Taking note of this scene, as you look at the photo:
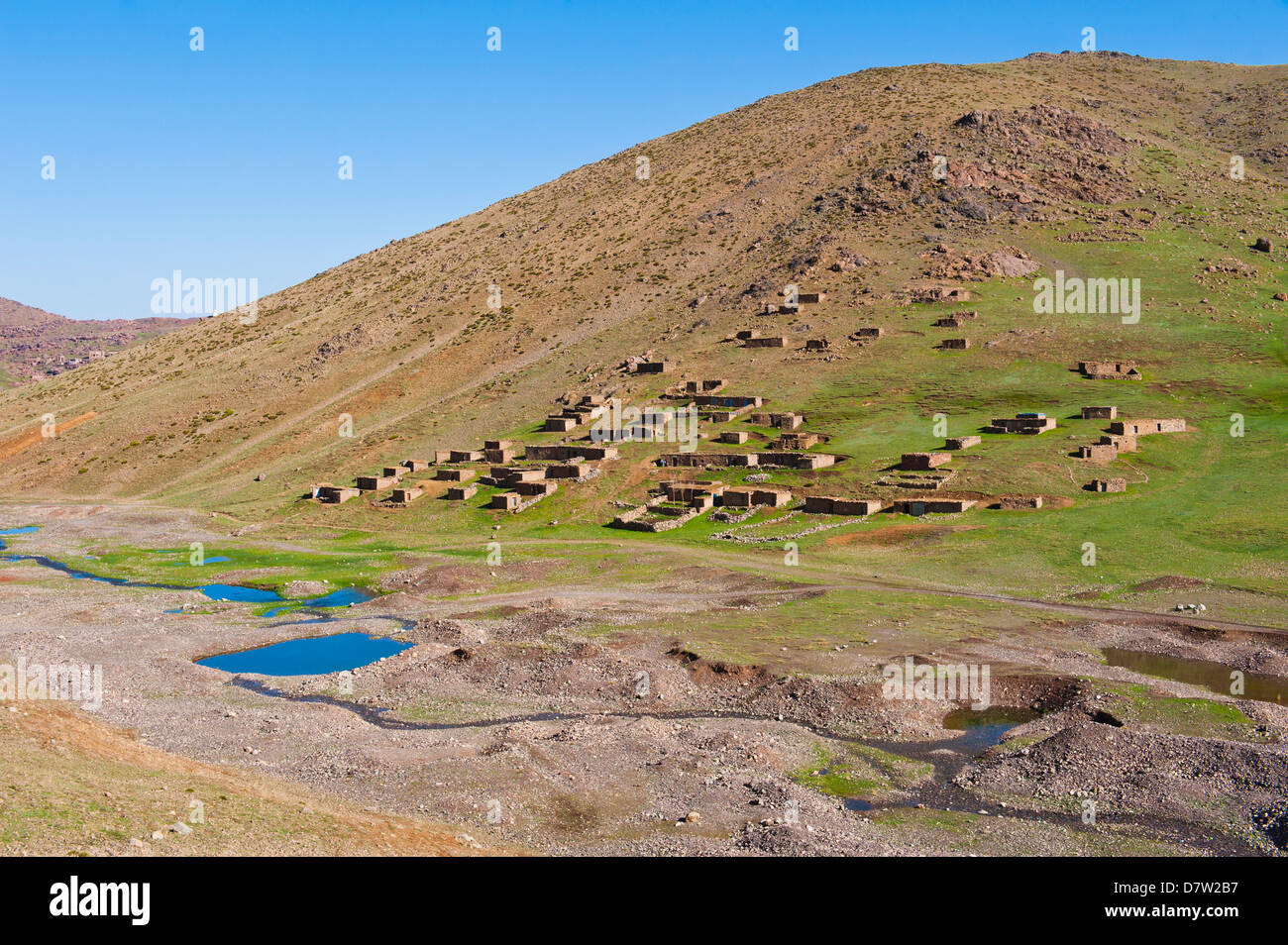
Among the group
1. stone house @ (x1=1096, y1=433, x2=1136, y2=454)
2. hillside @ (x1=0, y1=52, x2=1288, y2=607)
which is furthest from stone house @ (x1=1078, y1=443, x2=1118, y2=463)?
hillside @ (x1=0, y1=52, x2=1288, y2=607)

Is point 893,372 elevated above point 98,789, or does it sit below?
above

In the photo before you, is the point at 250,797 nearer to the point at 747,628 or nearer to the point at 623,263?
the point at 747,628

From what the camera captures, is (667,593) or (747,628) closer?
(747,628)

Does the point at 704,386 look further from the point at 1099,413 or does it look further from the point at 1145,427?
the point at 1145,427

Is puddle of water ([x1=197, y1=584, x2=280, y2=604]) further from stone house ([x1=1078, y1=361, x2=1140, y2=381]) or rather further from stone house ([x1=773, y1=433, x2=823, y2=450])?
stone house ([x1=1078, y1=361, x2=1140, y2=381])

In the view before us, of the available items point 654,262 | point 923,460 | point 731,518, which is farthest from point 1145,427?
point 654,262

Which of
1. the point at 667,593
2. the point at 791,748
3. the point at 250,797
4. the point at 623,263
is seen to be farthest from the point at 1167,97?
the point at 250,797

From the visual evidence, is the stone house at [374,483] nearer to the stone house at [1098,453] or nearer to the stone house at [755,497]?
the stone house at [755,497]
